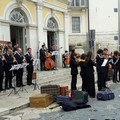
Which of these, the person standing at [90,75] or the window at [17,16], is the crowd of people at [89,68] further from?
the window at [17,16]

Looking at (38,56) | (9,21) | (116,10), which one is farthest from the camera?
(116,10)

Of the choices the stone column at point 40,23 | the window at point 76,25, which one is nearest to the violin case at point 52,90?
the stone column at point 40,23

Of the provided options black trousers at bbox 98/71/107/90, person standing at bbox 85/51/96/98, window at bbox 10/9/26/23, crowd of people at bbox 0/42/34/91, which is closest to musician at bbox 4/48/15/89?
crowd of people at bbox 0/42/34/91

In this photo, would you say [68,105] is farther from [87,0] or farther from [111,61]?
[87,0]

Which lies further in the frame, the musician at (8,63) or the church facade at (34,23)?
the church facade at (34,23)

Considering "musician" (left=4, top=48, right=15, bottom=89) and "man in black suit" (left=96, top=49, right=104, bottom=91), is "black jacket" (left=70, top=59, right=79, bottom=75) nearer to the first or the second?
"man in black suit" (left=96, top=49, right=104, bottom=91)

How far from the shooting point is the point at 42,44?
906 inches

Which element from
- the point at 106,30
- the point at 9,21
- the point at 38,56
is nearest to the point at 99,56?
the point at 9,21

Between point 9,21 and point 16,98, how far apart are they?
808 cm

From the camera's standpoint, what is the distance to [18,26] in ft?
69.4

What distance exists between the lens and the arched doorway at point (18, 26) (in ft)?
66.3

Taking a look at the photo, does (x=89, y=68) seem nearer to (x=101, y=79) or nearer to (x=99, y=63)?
(x=99, y=63)

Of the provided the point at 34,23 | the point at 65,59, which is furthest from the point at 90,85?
the point at 65,59

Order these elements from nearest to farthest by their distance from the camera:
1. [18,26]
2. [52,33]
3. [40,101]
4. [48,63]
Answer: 1. [40,101]
2. [18,26]
3. [48,63]
4. [52,33]
